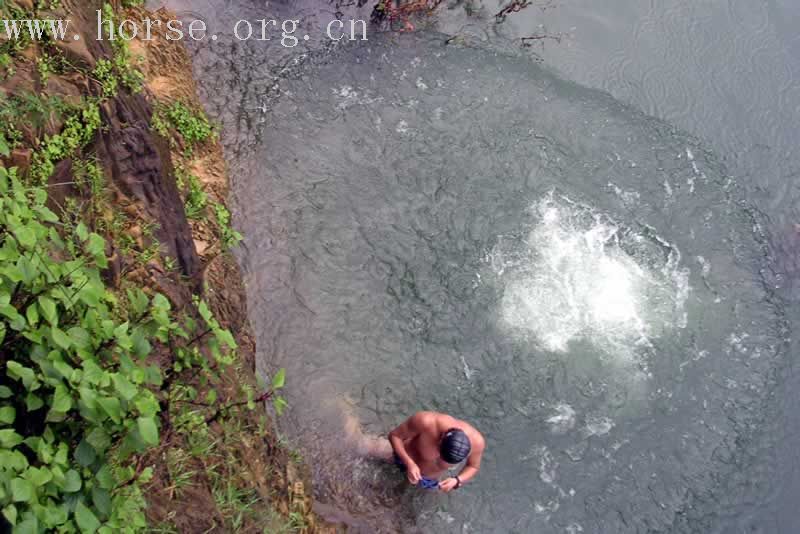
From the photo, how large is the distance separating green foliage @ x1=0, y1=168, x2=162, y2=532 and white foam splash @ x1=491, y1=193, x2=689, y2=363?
13.3ft

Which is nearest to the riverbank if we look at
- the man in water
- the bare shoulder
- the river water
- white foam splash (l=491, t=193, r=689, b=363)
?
the river water

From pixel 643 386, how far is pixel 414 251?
249cm

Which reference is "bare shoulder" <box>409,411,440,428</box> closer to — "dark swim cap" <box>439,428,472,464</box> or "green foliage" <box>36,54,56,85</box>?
"dark swim cap" <box>439,428,472,464</box>

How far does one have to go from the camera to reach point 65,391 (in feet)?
7.32

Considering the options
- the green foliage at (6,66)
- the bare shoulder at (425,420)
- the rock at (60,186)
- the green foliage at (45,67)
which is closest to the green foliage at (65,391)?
the rock at (60,186)

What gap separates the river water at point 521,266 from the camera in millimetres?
5312

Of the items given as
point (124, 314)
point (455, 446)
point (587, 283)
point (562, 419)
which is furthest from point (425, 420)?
point (587, 283)

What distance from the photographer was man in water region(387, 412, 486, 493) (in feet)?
14.4

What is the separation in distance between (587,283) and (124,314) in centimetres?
465

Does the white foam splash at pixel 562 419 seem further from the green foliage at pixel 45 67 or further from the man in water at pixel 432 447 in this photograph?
the green foliage at pixel 45 67

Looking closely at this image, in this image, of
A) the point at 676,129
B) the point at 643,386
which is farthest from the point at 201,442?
the point at 676,129

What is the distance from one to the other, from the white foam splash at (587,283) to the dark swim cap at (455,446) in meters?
1.82

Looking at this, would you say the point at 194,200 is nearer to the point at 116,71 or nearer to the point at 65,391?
the point at 116,71

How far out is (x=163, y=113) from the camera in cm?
543
